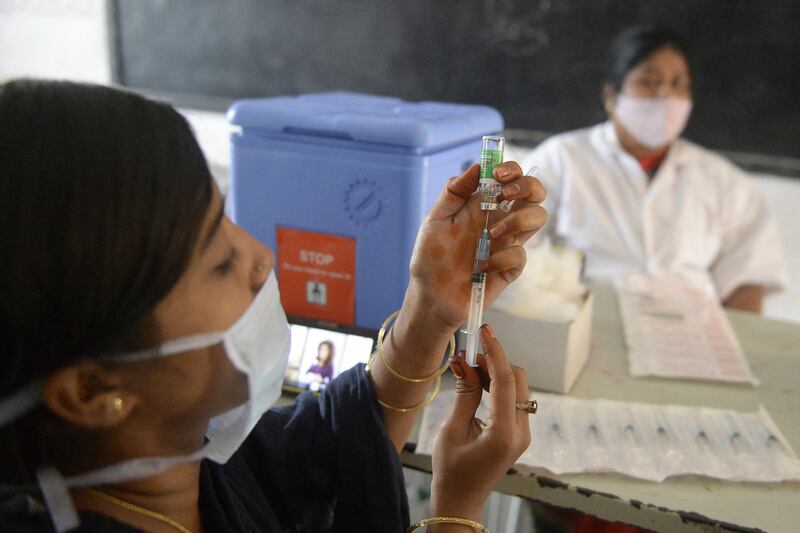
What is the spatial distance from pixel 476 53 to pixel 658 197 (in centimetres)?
91

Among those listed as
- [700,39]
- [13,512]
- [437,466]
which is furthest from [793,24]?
[13,512]

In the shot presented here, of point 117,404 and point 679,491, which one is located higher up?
point 117,404

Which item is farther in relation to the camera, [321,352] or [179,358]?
[321,352]

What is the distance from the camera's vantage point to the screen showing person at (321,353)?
1031mm

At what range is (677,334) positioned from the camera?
4.52 ft

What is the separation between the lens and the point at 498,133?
1.39m

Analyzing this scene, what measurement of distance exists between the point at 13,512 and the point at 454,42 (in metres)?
2.37

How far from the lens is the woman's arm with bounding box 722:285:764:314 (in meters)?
2.24

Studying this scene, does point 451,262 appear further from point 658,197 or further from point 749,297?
point 749,297

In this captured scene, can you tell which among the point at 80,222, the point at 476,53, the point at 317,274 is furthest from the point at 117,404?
the point at 476,53

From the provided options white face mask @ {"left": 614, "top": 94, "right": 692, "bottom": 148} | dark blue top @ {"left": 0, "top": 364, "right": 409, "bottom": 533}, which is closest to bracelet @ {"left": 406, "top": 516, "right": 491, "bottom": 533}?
dark blue top @ {"left": 0, "top": 364, "right": 409, "bottom": 533}

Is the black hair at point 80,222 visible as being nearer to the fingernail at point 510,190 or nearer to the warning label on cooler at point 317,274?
the fingernail at point 510,190

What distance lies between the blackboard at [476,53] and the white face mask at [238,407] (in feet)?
6.82

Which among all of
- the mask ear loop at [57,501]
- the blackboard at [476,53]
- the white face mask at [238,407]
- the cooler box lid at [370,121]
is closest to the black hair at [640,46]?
the blackboard at [476,53]
